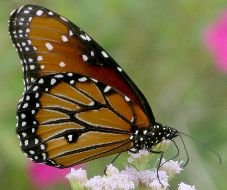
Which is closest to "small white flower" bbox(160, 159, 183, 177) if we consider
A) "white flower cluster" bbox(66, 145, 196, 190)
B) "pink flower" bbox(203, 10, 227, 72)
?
"white flower cluster" bbox(66, 145, 196, 190)

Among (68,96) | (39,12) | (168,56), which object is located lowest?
(68,96)

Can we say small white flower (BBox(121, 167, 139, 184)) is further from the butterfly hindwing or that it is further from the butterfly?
the butterfly hindwing

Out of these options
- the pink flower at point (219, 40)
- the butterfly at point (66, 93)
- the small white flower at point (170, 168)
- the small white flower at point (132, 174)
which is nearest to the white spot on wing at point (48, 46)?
the butterfly at point (66, 93)

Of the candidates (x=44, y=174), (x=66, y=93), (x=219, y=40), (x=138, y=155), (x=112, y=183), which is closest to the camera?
(x=112, y=183)

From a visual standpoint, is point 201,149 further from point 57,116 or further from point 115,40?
point 57,116

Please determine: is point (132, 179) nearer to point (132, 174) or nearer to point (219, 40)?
point (132, 174)

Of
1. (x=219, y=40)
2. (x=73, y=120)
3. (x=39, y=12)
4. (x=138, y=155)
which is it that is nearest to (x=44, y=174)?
(x=73, y=120)

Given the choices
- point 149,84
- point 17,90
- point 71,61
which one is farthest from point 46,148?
point 149,84
